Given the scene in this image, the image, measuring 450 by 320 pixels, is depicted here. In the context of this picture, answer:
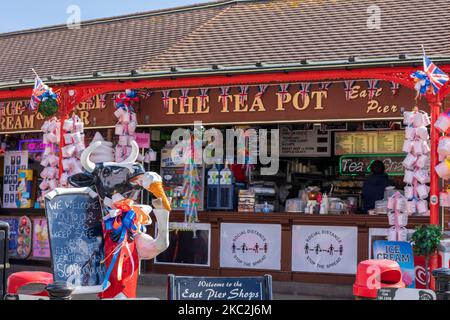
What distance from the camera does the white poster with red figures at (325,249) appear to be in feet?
40.0

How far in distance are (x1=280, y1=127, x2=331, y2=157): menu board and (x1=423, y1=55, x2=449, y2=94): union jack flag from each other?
361 cm

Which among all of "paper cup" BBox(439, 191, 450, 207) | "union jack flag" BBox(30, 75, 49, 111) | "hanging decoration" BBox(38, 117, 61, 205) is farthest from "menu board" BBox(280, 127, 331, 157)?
"union jack flag" BBox(30, 75, 49, 111)

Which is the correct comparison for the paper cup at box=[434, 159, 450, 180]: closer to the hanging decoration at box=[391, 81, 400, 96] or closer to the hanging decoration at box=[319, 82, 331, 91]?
the hanging decoration at box=[391, 81, 400, 96]

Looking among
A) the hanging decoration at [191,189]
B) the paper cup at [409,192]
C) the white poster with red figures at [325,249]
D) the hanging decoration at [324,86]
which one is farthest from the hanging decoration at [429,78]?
the hanging decoration at [191,189]

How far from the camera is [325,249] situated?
12.4m

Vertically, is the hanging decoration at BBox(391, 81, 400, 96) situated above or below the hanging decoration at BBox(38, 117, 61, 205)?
above

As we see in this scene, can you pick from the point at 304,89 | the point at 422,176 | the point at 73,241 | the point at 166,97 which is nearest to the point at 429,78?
the point at 422,176

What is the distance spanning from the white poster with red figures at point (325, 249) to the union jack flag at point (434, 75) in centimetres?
284

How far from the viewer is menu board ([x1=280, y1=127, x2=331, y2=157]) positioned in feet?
46.1

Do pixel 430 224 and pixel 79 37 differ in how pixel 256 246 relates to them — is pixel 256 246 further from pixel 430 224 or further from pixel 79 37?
→ pixel 79 37

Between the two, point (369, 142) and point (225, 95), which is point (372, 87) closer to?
point (369, 142)

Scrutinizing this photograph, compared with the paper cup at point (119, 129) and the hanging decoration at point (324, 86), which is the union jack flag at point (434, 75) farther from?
the paper cup at point (119, 129)

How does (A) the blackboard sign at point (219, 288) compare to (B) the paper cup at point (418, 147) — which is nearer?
(A) the blackboard sign at point (219, 288)

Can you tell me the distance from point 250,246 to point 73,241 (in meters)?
5.10
